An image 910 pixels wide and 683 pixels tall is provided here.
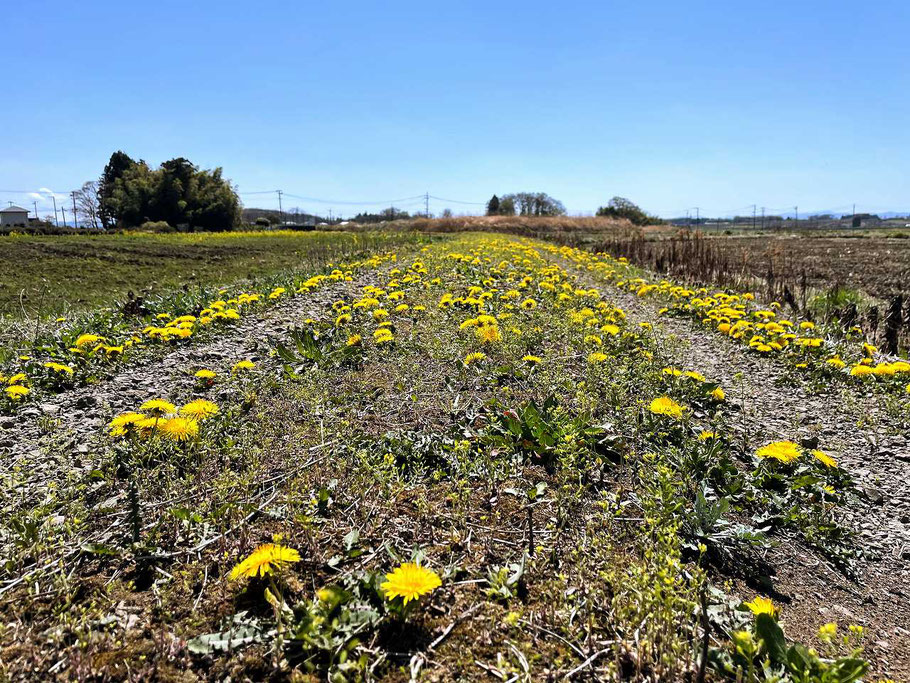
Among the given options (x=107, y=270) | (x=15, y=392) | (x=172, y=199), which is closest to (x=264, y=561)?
(x=15, y=392)

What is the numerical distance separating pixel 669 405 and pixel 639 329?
269 centimetres

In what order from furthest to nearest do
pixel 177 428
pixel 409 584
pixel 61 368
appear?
pixel 61 368, pixel 177 428, pixel 409 584

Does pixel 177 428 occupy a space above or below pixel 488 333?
below

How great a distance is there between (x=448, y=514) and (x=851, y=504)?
2.05 metres

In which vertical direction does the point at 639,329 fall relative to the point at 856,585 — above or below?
above

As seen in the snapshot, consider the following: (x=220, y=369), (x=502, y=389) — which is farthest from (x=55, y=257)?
(x=502, y=389)

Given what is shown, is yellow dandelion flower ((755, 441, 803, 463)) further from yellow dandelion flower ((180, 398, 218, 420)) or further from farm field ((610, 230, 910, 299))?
farm field ((610, 230, 910, 299))

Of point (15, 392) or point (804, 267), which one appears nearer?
point (15, 392)

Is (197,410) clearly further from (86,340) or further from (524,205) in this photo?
(524,205)

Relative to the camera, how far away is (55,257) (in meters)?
13.0

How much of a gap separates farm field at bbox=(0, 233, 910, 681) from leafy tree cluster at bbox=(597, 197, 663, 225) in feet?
173

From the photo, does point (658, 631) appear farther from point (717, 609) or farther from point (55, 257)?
point (55, 257)

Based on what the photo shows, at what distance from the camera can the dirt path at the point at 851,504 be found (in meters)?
1.71

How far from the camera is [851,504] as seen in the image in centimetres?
233
